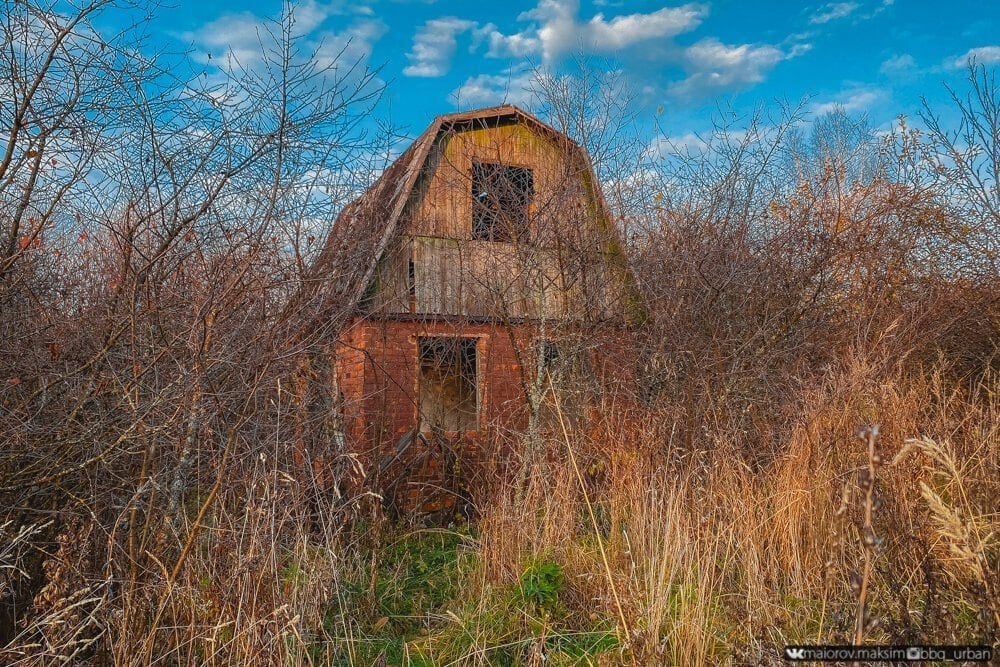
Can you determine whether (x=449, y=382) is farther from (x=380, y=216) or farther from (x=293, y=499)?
(x=293, y=499)

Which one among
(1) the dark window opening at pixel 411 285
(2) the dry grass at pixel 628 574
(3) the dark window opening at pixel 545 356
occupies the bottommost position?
(2) the dry grass at pixel 628 574

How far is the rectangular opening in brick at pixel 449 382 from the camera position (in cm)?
845

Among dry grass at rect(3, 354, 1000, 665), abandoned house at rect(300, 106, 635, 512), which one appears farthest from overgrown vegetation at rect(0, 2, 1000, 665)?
abandoned house at rect(300, 106, 635, 512)

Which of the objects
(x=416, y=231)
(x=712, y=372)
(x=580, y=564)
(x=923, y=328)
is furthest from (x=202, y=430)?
(x=923, y=328)

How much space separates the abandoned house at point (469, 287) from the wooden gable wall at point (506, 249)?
0.07 feet

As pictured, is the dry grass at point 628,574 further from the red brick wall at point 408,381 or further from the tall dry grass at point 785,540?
the red brick wall at point 408,381

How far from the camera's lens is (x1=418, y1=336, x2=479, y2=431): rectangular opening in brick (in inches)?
333

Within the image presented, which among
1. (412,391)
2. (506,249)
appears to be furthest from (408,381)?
(506,249)

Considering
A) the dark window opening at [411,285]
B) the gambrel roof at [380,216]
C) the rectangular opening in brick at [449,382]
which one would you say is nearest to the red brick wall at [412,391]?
the rectangular opening in brick at [449,382]

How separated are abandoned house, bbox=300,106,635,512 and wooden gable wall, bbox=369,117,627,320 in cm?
2

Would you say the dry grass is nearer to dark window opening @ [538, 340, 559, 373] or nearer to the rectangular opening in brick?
dark window opening @ [538, 340, 559, 373]

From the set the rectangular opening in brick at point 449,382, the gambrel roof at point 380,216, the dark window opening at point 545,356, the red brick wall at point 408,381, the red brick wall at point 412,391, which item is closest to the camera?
the gambrel roof at point 380,216

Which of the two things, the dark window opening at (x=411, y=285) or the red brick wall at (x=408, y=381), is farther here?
the dark window opening at (x=411, y=285)

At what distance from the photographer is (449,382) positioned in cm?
1166
